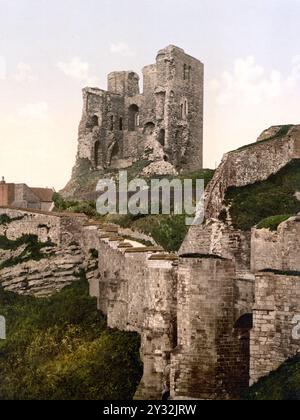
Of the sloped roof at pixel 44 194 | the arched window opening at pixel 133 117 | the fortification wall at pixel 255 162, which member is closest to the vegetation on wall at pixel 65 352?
the fortification wall at pixel 255 162

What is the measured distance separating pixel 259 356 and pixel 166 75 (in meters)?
31.4

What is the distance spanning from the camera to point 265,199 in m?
26.8

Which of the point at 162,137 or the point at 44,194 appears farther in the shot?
the point at 44,194

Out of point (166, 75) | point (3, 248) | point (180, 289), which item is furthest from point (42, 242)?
point (166, 75)

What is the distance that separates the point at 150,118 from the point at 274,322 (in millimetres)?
32739

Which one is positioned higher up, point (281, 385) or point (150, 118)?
point (150, 118)

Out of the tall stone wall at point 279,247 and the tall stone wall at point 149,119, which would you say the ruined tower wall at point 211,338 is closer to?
the tall stone wall at point 279,247

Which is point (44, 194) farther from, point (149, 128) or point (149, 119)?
point (149, 119)

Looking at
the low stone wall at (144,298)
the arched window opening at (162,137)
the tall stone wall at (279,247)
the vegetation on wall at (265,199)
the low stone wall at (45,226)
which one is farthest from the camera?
the arched window opening at (162,137)

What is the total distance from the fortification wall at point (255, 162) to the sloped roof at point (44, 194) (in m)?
20.0

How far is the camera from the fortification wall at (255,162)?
28.4 metres
